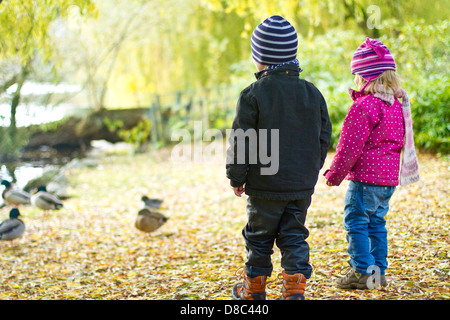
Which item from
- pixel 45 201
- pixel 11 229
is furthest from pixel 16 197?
pixel 11 229

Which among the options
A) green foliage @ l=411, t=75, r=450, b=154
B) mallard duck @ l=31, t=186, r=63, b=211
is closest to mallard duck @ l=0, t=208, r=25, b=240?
mallard duck @ l=31, t=186, r=63, b=211

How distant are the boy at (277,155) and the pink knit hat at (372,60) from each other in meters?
0.42

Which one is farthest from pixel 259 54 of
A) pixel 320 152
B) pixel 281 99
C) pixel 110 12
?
A: pixel 110 12

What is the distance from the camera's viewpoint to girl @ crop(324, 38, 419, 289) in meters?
2.61

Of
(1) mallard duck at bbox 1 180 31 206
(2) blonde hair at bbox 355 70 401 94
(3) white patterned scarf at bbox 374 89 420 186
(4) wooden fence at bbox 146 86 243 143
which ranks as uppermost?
(4) wooden fence at bbox 146 86 243 143

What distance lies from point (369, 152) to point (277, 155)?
1.92 ft

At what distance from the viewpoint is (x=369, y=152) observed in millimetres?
2645

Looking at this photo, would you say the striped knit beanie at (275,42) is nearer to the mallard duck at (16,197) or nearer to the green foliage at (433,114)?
the mallard duck at (16,197)

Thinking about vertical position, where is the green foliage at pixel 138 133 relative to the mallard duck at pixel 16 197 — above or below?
above

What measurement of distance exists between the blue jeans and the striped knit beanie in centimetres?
83

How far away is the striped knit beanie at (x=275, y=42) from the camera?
2.43m

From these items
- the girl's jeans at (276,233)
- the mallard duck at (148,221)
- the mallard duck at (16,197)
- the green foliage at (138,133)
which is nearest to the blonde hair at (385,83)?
the girl's jeans at (276,233)

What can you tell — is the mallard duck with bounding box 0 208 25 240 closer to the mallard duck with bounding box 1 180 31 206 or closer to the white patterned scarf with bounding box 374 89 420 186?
the mallard duck with bounding box 1 180 31 206

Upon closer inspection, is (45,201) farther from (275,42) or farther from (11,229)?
(275,42)
